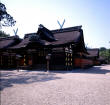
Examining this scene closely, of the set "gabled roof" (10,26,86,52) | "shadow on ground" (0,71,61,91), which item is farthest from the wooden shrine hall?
"shadow on ground" (0,71,61,91)

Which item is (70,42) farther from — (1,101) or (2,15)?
(1,101)

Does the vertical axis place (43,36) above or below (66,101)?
above

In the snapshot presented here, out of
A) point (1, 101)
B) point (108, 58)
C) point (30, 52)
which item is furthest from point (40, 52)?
point (108, 58)

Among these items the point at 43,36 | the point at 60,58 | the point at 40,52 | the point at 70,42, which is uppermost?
the point at 43,36

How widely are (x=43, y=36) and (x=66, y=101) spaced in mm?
13840

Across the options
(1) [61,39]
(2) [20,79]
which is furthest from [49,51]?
(2) [20,79]

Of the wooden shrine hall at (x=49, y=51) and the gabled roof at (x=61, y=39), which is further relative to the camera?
the gabled roof at (x=61, y=39)

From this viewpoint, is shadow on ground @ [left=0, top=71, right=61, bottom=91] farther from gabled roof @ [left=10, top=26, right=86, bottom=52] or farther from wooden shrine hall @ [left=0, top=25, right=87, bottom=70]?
gabled roof @ [left=10, top=26, right=86, bottom=52]

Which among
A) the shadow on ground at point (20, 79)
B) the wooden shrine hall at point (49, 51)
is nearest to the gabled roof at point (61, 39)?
the wooden shrine hall at point (49, 51)

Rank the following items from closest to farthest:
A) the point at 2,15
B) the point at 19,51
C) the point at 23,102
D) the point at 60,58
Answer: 1. the point at 23,102
2. the point at 2,15
3. the point at 60,58
4. the point at 19,51

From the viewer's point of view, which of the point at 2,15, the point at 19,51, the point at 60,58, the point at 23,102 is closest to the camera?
the point at 23,102

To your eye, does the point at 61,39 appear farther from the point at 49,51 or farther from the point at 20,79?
the point at 20,79

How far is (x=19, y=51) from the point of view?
Result: 15477 millimetres

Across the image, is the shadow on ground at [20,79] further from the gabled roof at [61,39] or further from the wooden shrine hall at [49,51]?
the gabled roof at [61,39]
